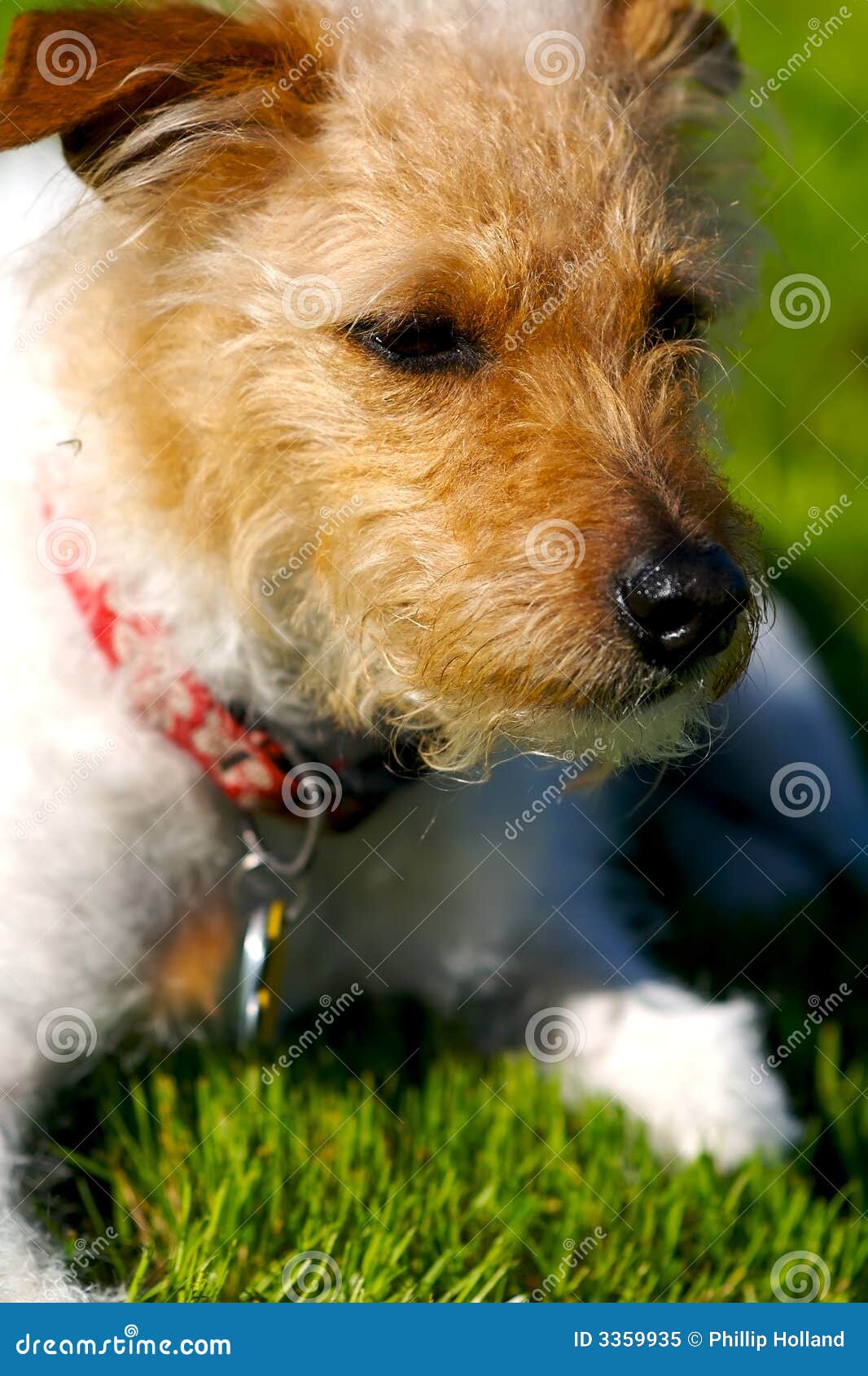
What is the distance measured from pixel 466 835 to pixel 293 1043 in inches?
29.2

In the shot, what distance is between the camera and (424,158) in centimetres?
275

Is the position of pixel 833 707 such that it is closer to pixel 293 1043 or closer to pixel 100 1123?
pixel 293 1043

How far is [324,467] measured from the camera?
2742 millimetres
